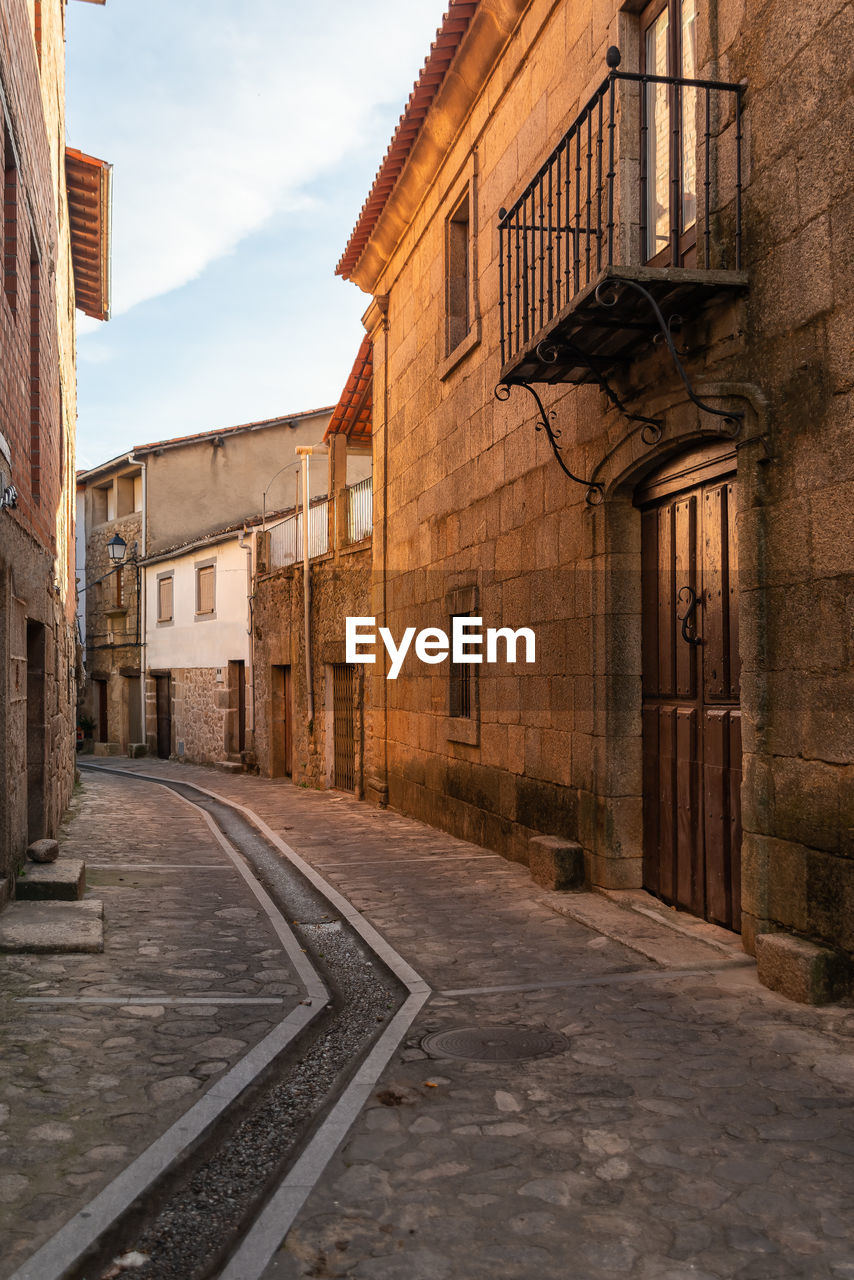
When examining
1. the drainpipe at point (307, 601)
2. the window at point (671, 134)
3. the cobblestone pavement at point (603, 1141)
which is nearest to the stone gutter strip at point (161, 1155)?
the cobblestone pavement at point (603, 1141)

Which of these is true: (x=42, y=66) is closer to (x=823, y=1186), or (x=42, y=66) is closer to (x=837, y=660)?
(x=837, y=660)

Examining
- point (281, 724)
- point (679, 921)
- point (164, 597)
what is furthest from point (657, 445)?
point (164, 597)

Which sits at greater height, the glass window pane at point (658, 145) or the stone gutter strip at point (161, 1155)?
the glass window pane at point (658, 145)

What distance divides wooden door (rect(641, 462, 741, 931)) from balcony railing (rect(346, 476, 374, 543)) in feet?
28.1

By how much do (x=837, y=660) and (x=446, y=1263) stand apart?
293cm

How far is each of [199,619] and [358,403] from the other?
921 centimetres

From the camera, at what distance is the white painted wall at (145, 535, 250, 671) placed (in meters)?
21.5

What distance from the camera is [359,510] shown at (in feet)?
50.9

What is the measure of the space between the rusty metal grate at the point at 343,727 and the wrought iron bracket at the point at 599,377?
9535 millimetres

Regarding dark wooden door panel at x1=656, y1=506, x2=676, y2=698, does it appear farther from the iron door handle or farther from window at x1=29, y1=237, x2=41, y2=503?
window at x1=29, y1=237, x2=41, y2=503

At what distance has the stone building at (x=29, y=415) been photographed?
634 cm

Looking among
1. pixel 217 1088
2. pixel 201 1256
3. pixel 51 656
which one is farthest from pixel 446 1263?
pixel 51 656

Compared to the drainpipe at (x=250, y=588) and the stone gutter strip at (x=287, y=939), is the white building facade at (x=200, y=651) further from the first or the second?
the stone gutter strip at (x=287, y=939)

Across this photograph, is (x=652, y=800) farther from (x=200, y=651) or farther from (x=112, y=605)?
(x=112, y=605)
